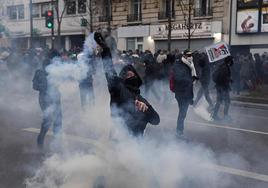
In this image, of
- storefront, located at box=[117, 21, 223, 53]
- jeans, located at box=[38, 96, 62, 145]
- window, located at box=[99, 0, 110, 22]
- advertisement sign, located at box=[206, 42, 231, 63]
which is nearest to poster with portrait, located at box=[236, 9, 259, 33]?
storefront, located at box=[117, 21, 223, 53]


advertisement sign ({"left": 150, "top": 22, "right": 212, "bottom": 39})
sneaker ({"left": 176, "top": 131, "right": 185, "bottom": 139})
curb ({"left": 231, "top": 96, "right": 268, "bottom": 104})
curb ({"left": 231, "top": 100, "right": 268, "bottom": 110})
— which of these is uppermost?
advertisement sign ({"left": 150, "top": 22, "right": 212, "bottom": 39})

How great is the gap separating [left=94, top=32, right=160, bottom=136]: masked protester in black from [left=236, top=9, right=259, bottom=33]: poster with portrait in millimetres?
19775

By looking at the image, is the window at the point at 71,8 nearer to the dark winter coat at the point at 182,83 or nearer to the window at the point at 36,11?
the window at the point at 36,11

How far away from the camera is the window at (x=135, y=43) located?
97.1ft

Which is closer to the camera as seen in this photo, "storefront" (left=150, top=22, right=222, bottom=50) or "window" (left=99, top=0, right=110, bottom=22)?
"storefront" (left=150, top=22, right=222, bottom=50)

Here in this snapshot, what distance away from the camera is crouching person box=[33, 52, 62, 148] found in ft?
23.4

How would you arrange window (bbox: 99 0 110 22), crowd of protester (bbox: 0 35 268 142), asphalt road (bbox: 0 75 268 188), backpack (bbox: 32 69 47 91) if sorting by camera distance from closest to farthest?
1. crowd of protester (bbox: 0 35 268 142)
2. asphalt road (bbox: 0 75 268 188)
3. backpack (bbox: 32 69 47 91)
4. window (bbox: 99 0 110 22)

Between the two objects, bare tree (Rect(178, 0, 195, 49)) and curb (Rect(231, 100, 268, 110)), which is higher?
bare tree (Rect(178, 0, 195, 49))

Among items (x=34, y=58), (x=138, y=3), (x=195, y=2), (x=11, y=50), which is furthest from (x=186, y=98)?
(x=138, y=3)

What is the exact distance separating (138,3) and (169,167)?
25.6 meters

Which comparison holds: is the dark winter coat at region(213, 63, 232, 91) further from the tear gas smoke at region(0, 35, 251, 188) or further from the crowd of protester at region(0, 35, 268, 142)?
the tear gas smoke at region(0, 35, 251, 188)

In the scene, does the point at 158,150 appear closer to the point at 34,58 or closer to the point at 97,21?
the point at 34,58

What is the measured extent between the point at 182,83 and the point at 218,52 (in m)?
2.44

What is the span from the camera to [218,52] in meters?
10.4
